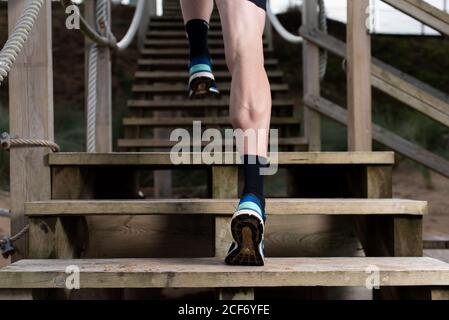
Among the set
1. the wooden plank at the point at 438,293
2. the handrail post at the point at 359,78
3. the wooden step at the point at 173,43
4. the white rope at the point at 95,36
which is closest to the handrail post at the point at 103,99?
the white rope at the point at 95,36

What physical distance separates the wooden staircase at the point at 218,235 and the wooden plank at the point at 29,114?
61mm

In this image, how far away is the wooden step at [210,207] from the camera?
150 centimetres

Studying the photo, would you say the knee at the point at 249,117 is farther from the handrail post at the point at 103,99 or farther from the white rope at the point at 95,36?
the handrail post at the point at 103,99

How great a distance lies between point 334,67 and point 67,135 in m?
4.10

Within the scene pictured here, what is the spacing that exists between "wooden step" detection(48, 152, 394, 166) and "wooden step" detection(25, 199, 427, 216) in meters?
0.21

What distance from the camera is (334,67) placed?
881 centimetres

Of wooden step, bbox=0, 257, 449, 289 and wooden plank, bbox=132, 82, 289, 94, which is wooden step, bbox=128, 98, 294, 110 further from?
wooden step, bbox=0, 257, 449, 289

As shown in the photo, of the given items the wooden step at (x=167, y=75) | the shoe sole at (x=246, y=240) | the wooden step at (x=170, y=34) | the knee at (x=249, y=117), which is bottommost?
the shoe sole at (x=246, y=240)

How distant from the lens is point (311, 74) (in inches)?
133

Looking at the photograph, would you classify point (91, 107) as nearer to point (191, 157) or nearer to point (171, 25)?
point (191, 157)

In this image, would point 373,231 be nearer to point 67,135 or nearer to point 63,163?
point 63,163

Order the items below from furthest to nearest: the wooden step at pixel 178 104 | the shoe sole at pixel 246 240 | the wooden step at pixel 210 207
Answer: the wooden step at pixel 178 104, the wooden step at pixel 210 207, the shoe sole at pixel 246 240

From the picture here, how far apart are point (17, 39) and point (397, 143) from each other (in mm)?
1898
